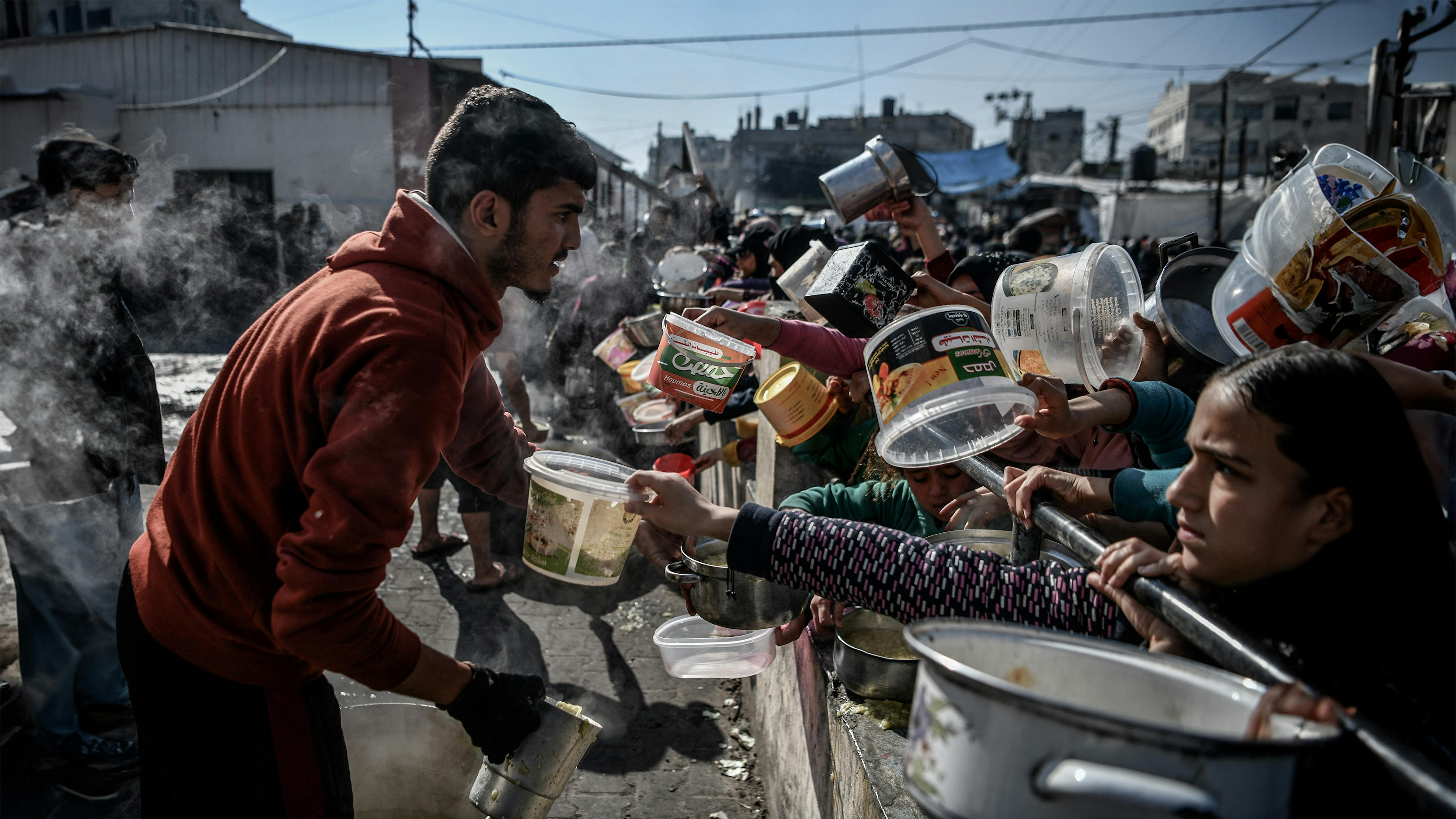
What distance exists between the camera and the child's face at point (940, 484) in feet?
7.97

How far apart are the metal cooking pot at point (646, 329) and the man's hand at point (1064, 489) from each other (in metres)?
3.92

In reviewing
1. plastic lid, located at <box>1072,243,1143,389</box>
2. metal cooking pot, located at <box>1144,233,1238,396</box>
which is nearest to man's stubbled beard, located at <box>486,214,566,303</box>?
plastic lid, located at <box>1072,243,1143,389</box>

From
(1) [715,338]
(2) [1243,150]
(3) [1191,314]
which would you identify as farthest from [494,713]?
(2) [1243,150]

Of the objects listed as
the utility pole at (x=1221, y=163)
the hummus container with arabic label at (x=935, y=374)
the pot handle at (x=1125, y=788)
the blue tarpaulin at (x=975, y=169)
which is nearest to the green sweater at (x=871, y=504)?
the hummus container with arabic label at (x=935, y=374)

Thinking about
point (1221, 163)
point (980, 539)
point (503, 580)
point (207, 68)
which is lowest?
point (503, 580)

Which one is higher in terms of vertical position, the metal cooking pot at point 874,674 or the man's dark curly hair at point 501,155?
the man's dark curly hair at point 501,155

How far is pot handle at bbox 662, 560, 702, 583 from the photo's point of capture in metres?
2.38

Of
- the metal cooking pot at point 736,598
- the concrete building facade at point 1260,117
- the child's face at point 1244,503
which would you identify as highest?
the concrete building facade at point 1260,117

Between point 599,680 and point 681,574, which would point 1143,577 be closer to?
point 681,574

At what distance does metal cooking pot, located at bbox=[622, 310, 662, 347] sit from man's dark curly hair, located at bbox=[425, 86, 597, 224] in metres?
3.62

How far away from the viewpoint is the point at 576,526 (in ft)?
7.57

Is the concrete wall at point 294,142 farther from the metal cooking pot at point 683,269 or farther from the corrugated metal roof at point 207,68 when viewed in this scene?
the metal cooking pot at point 683,269

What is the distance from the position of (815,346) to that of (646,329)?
2.92 meters

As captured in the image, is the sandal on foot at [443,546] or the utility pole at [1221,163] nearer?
the sandal on foot at [443,546]
